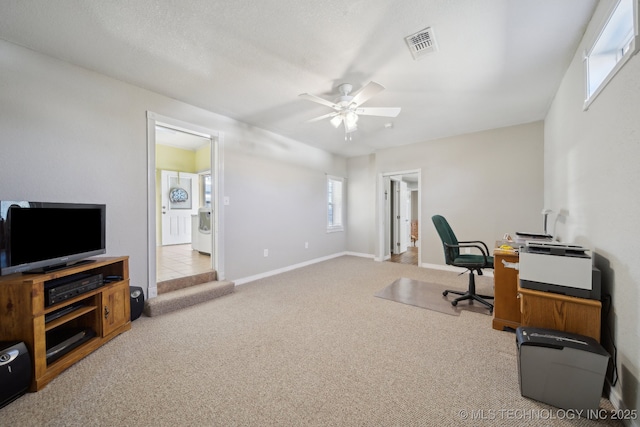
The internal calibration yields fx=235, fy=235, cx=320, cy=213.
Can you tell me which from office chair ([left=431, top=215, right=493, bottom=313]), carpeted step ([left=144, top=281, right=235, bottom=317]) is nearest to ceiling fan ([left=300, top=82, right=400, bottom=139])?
office chair ([left=431, top=215, right=493, bottom=313])

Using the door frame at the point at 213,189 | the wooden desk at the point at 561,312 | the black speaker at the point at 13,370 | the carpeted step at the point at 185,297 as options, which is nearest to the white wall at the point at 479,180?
the wooden desk at the point at 561,312

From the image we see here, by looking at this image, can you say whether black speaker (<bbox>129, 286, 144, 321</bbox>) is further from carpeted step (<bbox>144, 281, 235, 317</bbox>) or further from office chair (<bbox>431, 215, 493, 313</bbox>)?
office chair (<bbox>431, 215, 493, 313</bbox>)

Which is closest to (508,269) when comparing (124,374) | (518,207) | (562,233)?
(562,233)

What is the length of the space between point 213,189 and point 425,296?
10.7 ft

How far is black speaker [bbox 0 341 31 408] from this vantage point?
1333 millimetres

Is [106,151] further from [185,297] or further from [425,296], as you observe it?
[425,296]

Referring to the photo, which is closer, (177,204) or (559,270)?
(559,270)

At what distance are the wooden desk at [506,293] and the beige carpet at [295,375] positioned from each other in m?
0.12

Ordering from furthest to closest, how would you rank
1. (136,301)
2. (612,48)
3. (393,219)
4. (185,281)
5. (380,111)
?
1. (393,219)
2. (185,281)
3. (380,111)
4. (136,301)
5. (612,48)

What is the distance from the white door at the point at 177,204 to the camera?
621cm

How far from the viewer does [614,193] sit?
4.56 feet

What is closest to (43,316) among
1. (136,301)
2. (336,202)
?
(136,301)

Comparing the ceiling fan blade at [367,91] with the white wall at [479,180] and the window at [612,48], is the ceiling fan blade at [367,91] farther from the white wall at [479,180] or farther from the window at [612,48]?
the white wall at [479,180]

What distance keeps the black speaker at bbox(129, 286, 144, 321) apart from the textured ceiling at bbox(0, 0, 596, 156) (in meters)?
2.22
